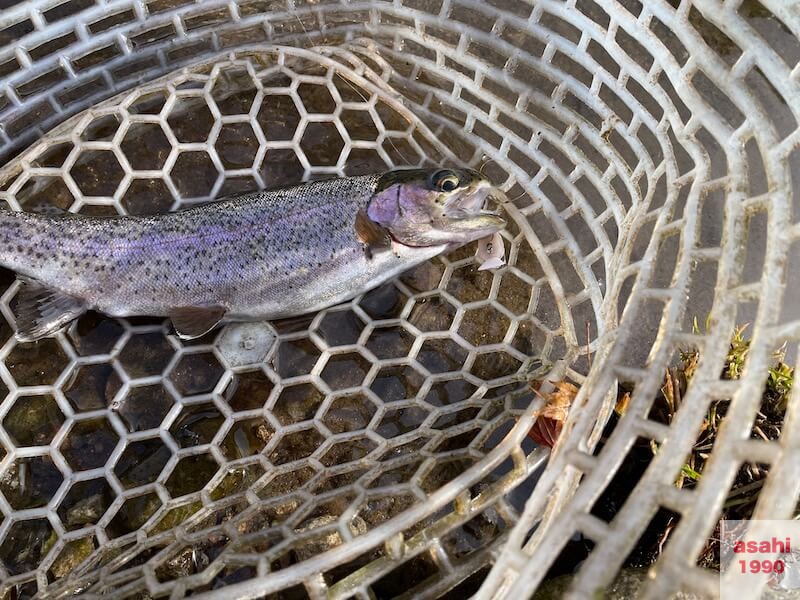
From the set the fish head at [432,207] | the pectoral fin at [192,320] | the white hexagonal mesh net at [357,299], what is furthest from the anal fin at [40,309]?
the fish head at [432,207]

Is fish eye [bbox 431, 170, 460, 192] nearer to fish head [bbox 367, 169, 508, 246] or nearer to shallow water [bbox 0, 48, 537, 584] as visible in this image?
fish head [bbox 367, 169, 508, 246]

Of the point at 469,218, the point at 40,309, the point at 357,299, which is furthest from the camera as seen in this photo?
the point at 357,299

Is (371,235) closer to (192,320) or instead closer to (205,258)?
(205,258)

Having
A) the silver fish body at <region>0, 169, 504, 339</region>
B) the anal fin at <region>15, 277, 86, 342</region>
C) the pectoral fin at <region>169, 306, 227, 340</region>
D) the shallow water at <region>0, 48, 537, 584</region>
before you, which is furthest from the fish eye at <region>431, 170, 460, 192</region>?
the anal fin at <region>15, 277, 86, 342</region>

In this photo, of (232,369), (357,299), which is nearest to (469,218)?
(357,299)

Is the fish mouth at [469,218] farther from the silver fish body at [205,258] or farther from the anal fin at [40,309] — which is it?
the anal fin at [40,309]

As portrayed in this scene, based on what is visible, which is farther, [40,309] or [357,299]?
[357,299]
